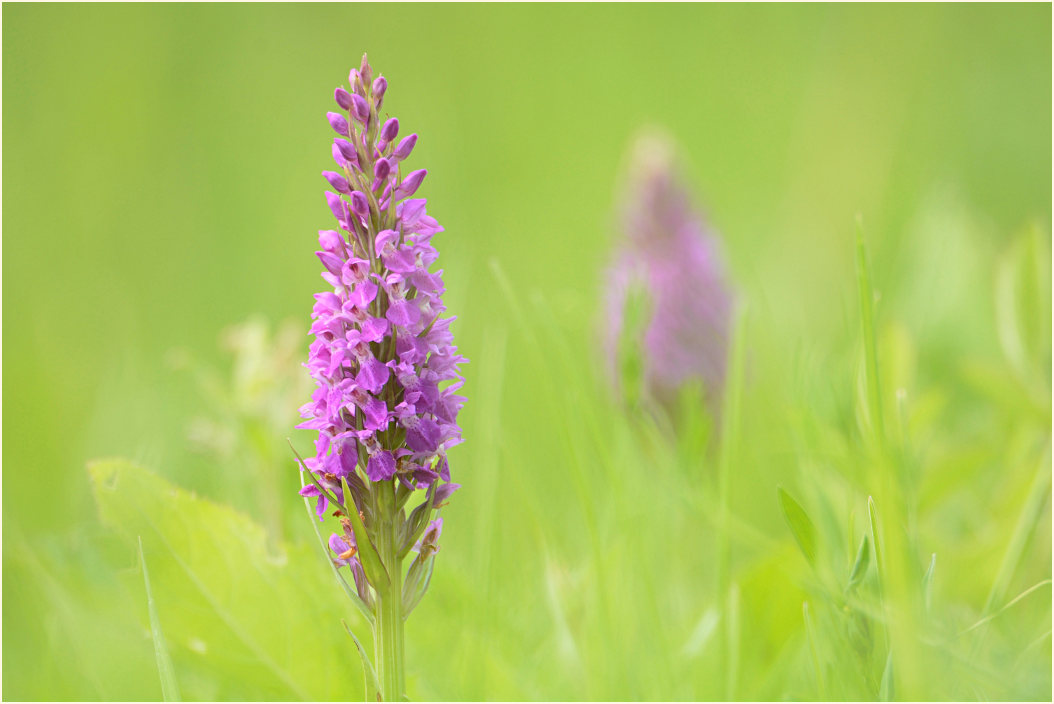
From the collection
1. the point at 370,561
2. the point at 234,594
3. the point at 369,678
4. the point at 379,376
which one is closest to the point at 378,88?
the point at 379,376

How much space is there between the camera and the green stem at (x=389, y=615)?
827 mm

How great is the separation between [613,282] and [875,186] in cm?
223

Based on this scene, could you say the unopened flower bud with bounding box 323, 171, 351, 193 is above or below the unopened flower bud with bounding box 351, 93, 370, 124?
below

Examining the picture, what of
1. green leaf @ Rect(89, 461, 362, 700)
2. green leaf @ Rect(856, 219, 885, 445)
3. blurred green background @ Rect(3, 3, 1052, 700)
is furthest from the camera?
blurred green background @ Rect(3, 3, 1052, 700)

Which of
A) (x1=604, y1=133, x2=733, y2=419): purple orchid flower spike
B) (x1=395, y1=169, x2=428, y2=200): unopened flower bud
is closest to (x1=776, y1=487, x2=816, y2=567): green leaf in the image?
(x1=395, y1=169, x2=428, y2=200): unopened flower bud

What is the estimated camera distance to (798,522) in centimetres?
86

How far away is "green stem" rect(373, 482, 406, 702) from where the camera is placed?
827 mm

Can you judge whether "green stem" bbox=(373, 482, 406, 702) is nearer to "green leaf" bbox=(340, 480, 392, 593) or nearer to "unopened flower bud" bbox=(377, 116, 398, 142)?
"green leaf" bbox=(340, 480, 392, 593)

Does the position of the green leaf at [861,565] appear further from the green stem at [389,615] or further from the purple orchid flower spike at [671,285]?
the purple orchid flower spike at [671,285]

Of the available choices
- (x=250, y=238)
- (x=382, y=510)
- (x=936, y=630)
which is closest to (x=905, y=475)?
(x=936, y=630)

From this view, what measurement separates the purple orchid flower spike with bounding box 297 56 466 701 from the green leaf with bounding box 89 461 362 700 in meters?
0.32

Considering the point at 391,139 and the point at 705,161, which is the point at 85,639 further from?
the point at 705,161

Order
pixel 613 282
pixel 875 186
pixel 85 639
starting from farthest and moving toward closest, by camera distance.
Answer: pixel 875 186 → pixel 613 282 → pixel 85 639

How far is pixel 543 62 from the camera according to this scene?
5863 mm
